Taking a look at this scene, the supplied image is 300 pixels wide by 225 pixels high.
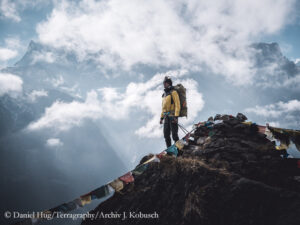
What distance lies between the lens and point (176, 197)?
4.51 m

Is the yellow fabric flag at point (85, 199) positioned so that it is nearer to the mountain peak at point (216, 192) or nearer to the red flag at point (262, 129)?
the mountain peak at point (216, 192)

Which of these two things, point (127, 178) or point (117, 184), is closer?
point (117, 184)

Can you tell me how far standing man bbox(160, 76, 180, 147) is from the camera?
758 cm

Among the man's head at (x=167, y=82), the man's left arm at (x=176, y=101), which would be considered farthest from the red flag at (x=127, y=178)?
the man's head at (x=167, y=82)

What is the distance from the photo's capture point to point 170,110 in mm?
7793

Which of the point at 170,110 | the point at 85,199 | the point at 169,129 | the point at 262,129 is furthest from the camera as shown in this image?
the point at 262,129

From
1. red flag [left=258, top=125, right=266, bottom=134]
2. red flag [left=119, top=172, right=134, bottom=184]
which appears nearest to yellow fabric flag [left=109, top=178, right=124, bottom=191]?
red flag [left=119, top=172, right=134, bottom=184]

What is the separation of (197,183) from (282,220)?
6.14 feet

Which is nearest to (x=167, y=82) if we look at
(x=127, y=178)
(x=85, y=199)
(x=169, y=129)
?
(x=169, y=129)

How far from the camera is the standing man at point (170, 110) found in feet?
24.9

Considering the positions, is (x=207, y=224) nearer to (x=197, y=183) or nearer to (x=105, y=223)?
(x=197, y=183)

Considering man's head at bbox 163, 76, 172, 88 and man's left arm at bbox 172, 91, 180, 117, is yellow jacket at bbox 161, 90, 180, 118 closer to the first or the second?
man's left arm at bbox 172, 91, 180, 117

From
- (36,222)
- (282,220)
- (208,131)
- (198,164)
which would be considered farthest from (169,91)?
(36,222)

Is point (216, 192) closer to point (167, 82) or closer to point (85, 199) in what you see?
point (85, 199)
